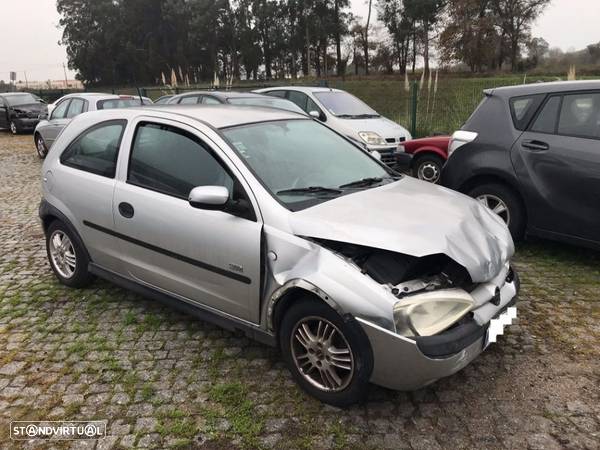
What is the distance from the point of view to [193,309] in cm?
350

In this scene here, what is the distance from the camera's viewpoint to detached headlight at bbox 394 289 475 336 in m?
2.52

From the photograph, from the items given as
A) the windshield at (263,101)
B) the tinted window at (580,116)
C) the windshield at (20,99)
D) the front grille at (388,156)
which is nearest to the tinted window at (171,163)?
the tinted window at (580,116)

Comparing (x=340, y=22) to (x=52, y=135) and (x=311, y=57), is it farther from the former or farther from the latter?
(x=52, y=135)

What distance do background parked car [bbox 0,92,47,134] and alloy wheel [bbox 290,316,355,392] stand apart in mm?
18629

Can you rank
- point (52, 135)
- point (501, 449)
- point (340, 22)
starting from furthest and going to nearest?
point (340, 22) < point (52, 135) < point (501, 449)

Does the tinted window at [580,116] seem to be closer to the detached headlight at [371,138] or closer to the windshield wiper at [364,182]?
the windshield wiper at [364,182]

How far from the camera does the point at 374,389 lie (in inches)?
121

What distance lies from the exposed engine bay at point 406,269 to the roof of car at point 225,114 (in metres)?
1.29

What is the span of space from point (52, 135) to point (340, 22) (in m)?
47.5

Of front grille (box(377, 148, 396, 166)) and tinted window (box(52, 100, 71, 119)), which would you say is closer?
front grille (box(377, 148, 396, 166))

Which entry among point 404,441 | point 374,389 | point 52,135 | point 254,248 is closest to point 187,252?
point 254,248

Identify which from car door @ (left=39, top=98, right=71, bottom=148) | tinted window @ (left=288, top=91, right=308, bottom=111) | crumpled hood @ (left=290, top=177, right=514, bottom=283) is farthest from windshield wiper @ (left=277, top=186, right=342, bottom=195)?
car door @ (left=39, top=98, right=71, bottom=148)

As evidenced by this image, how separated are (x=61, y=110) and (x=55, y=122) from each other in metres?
0.40

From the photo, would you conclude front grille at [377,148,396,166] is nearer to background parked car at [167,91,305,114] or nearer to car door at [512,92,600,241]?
background parked car at [167,91,305,114]
